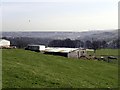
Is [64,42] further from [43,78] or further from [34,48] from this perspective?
[43,78]

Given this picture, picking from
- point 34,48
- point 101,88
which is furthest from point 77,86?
point 34,48

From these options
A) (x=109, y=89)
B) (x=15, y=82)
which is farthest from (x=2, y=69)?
(x=109, y=89)

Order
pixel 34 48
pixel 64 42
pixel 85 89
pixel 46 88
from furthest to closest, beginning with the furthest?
pixel 64 42 → pixel 34 48 → pixel 85 89 → pixel 46 88

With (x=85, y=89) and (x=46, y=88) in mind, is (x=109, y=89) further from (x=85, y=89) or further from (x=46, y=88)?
(x=46, y=88)

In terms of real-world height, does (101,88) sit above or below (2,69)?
below

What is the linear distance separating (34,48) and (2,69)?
59.3m

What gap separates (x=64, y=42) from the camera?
188125 mm

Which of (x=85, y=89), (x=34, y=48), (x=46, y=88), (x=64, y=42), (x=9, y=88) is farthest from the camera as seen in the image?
(x=64, y=42)

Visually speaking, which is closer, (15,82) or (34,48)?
(15,82)

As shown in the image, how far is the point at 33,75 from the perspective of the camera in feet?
69.2

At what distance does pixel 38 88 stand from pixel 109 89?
6236mm

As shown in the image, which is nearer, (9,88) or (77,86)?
(9,88)

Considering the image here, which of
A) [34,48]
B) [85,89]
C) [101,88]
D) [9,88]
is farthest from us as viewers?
[34,48]

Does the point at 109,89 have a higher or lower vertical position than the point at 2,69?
lower
